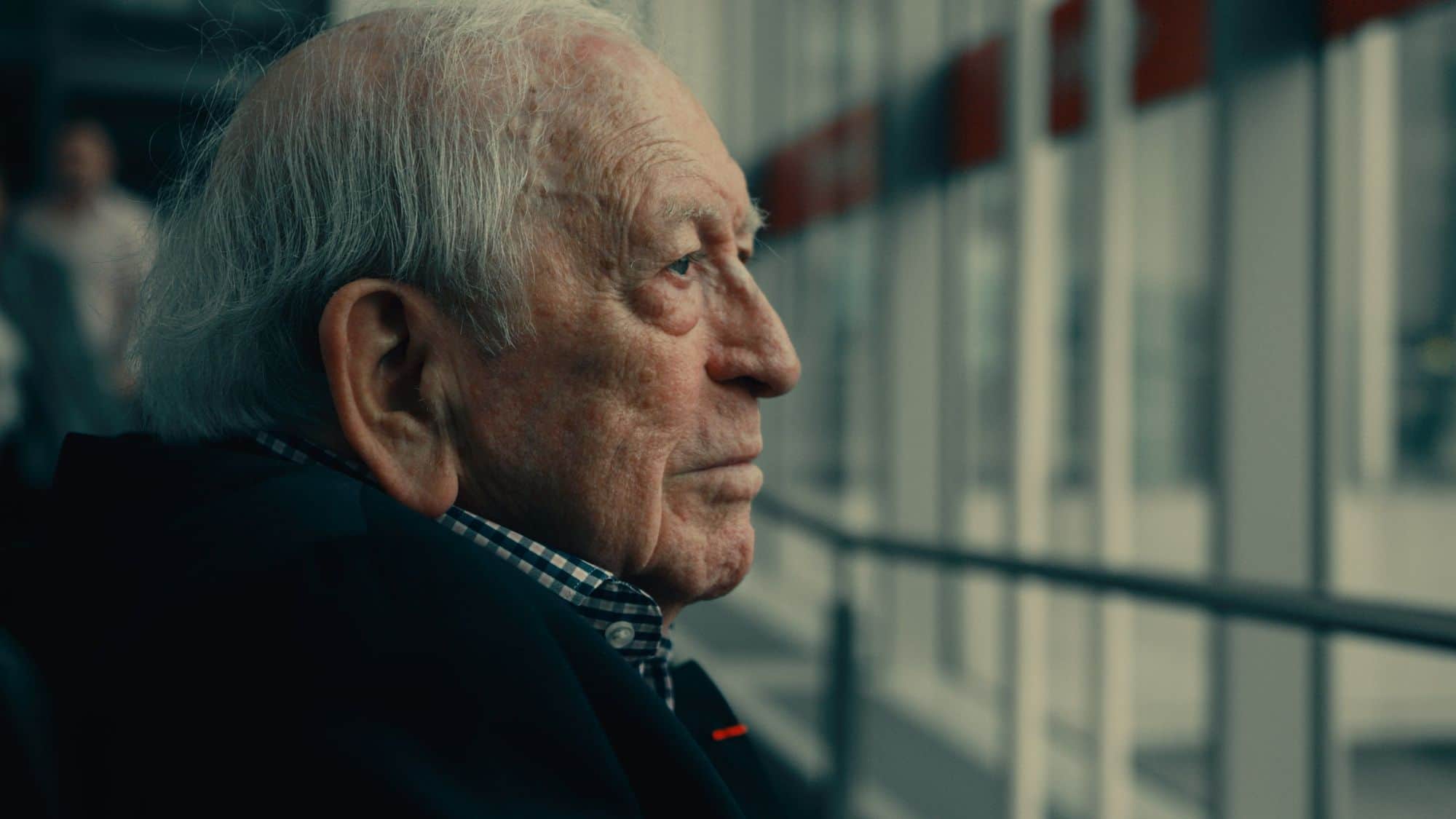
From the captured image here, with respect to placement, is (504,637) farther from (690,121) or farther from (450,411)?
(690,121)

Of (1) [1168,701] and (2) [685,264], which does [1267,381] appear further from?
(1) [1168,701]

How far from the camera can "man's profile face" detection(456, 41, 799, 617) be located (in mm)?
1090

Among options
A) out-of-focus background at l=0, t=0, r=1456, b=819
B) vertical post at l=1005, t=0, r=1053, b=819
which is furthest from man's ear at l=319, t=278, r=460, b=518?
vertical post at l=1005, t=0, r=1053, b=819

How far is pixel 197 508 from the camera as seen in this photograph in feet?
2.87

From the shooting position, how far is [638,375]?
3.67ft

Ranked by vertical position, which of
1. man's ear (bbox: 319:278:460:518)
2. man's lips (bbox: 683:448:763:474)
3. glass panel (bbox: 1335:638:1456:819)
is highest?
man's ear (bbox: 319:278:460:518)

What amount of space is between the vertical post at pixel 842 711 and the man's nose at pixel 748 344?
165 cm

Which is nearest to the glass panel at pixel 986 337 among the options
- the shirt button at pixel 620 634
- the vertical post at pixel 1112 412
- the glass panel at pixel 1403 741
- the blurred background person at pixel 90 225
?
the vertical post at pixel 1112 412

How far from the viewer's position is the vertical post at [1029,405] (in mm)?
3604

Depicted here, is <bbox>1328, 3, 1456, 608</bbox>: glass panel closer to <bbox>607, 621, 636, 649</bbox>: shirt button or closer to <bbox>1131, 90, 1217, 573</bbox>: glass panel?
<bbox>1131, 90, 1217, 573</bbox>: glass panel

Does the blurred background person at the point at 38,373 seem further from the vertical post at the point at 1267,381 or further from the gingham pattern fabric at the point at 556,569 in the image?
the vertical post at the point at 1267,381

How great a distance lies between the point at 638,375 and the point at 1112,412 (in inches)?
97.8

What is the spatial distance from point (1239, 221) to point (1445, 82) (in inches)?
80.9

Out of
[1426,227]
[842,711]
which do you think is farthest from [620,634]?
[1426,227]
